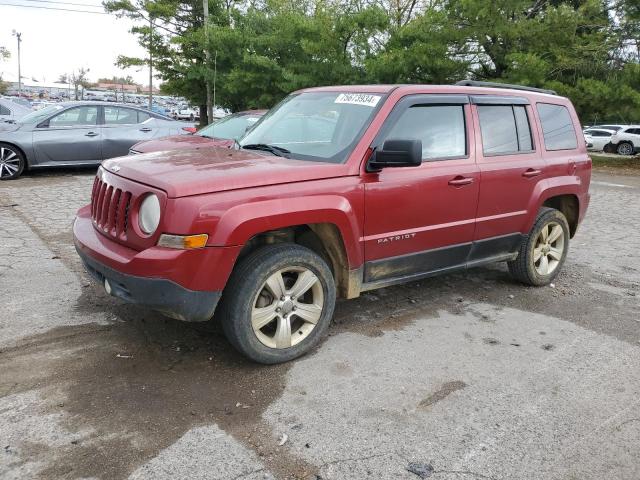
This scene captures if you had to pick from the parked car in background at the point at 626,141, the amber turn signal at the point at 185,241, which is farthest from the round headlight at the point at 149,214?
the parked car in background at the point at 626,141

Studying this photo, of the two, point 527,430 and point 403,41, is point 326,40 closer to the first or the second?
point 403,41

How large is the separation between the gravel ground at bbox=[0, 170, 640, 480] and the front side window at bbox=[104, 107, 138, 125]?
667 cm

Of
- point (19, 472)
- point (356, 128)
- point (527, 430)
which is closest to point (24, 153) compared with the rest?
point (356, 128)

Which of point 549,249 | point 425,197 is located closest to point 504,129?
point 425,197

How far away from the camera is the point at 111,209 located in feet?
11.8

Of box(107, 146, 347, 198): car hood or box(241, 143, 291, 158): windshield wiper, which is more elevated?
box(241, 143, 291, 158): windshield wiper

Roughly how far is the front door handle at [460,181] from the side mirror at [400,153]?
0.71m

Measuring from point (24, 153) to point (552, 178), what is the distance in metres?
9.45

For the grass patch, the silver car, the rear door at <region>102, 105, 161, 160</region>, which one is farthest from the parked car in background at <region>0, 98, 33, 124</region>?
the grass patch

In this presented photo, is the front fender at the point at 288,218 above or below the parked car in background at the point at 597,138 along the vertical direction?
below

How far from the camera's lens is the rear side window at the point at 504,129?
15.3 ft

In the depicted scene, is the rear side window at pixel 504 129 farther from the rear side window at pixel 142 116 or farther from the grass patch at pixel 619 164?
the grass patch at pixel 619 164

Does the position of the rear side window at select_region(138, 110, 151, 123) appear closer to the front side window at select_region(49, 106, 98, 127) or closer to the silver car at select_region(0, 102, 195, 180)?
the silver car at select_region(0, 102, 195, 180)

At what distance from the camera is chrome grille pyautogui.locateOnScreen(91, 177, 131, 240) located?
3457 millimetres
